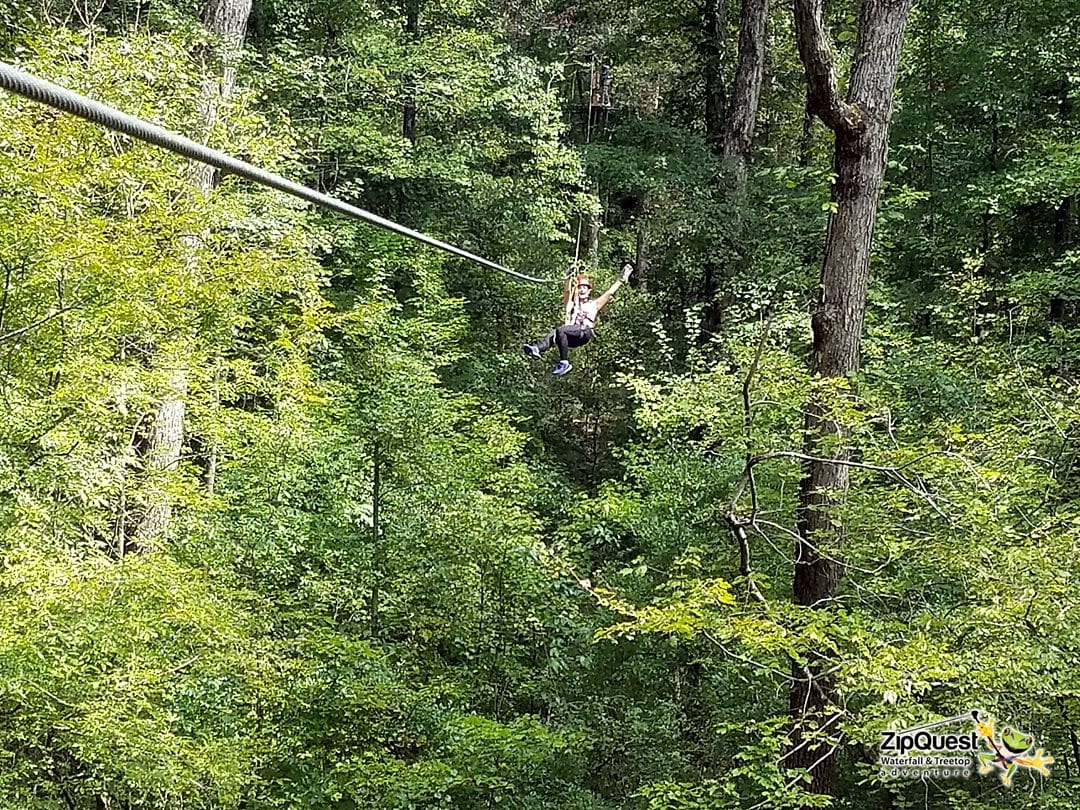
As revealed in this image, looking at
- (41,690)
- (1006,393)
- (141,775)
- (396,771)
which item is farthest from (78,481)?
(1006,393)

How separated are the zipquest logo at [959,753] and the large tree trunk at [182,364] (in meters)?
4.04

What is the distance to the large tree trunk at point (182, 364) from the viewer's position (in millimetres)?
5445

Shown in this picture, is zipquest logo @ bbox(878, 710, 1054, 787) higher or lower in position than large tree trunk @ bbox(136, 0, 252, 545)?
lower

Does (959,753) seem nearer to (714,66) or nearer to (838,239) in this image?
(838,239)

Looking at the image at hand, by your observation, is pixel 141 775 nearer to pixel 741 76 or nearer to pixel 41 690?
pixel 41 690

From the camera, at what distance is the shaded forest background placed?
15.1 ft

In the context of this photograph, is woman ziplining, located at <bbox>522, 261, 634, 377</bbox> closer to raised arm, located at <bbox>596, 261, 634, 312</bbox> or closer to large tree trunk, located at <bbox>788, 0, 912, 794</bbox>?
raised arm, located at <bbox>596, 261, 634, 312</bbox>

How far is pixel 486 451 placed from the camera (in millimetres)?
7480

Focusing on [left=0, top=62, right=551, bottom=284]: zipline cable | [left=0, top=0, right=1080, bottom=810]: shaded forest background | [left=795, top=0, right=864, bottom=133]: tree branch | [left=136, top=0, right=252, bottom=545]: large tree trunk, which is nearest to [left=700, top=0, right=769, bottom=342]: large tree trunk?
[left=0, top=0, right=1080, bottom=810]: shaded forest background

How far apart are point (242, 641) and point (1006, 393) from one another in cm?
514

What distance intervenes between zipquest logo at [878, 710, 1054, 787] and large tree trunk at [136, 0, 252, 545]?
4.04 meters

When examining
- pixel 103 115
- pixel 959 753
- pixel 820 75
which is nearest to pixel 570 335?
pixel 820 75

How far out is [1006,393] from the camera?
625 centimetres

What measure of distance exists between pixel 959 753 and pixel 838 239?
2755mm
